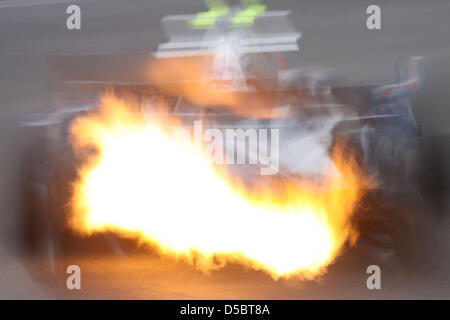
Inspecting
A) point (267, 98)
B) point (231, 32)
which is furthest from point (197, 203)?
point (231, 32)

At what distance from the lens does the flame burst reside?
2295 mm

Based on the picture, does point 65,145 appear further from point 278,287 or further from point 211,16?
point 278,287

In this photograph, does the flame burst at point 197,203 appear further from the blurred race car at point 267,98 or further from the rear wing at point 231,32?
the rear wing at point 231,32

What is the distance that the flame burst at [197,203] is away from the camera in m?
2.29

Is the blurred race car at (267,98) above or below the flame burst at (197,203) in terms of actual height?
above

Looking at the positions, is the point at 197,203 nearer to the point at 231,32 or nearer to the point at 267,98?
the point at 267,98

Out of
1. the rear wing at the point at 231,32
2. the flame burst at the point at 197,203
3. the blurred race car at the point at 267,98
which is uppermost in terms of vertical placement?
the rear wing at the point at 231,32

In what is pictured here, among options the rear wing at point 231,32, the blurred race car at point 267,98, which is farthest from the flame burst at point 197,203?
the rear wing at point 231,32

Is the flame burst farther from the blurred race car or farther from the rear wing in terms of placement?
the rear wing

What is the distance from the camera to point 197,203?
2.37 meters

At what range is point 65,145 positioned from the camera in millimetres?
2367
